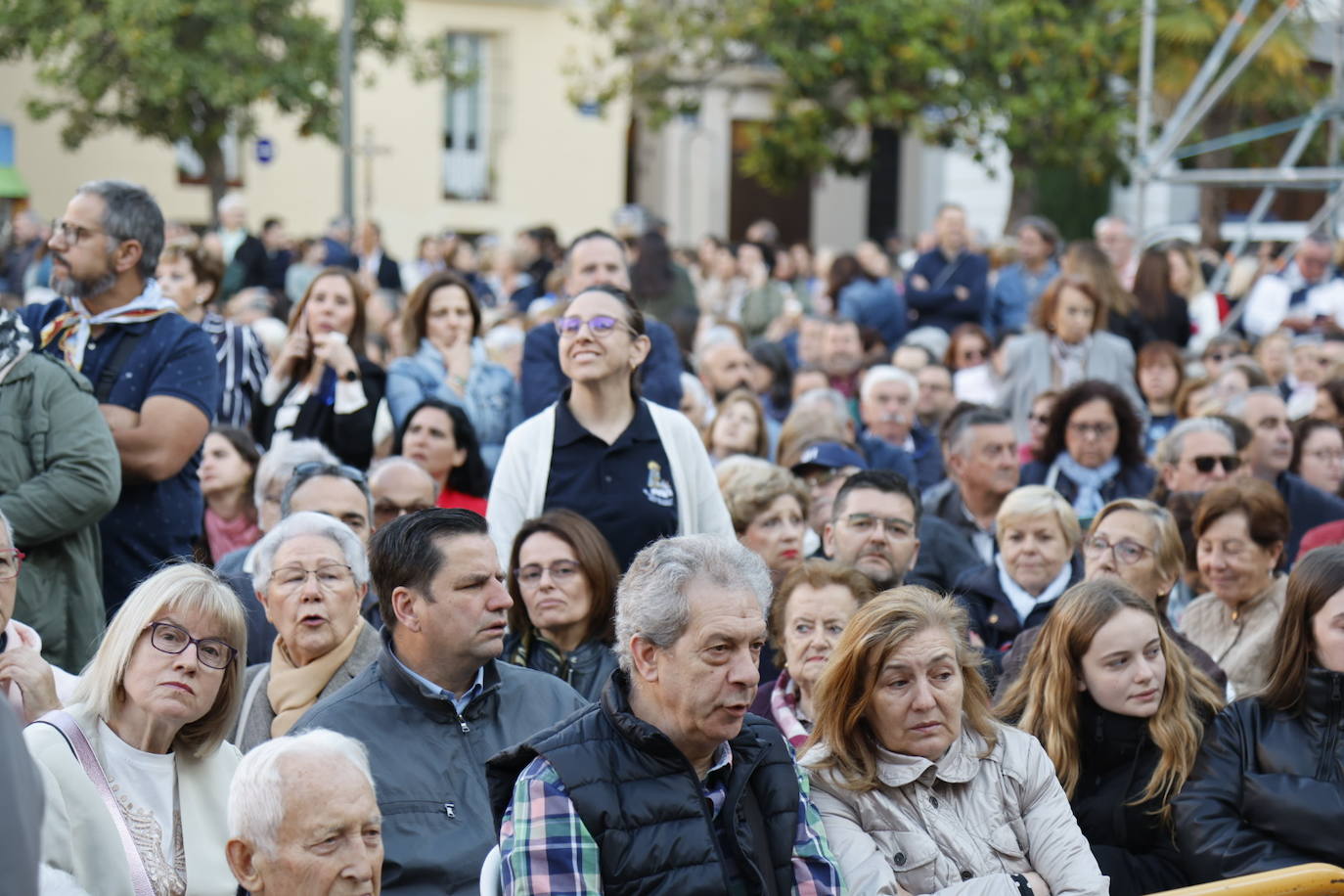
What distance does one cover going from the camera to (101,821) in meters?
4.13

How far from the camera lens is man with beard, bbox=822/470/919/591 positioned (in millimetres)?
6531

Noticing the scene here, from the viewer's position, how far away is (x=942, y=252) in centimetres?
1382

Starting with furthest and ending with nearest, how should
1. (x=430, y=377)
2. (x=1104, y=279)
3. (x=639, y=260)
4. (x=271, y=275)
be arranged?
(x=271, y=275) → (x=639, y=260) → (x=1104, y=279) → (x=430, y=377)

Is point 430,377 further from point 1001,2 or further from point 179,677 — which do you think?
point 1001,2

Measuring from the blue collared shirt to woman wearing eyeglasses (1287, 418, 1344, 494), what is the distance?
534 cm

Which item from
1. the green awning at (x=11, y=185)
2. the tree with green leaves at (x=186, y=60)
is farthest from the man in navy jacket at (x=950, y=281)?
the green awning at (x=11, y=185)

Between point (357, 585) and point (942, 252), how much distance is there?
9.06m

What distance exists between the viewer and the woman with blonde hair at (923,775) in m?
4.39

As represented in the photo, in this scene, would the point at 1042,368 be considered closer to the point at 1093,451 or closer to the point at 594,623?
the point at 1093,451

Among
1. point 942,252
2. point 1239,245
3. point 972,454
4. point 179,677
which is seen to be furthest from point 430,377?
point 1239,245

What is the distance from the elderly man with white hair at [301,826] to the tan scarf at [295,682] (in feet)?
4.45

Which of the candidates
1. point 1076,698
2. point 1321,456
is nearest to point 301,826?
point 1076,698

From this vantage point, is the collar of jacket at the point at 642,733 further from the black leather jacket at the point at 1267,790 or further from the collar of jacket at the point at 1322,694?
the collar of jacket at the point at 1322,694

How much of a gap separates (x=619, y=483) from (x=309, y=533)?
1165mm
